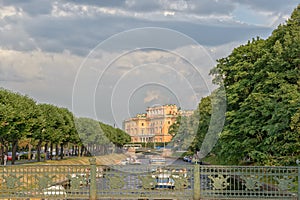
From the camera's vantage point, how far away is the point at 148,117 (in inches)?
1439

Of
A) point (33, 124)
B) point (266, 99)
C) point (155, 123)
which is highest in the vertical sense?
point (266, 99)

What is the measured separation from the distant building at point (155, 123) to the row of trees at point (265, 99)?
4837 mm

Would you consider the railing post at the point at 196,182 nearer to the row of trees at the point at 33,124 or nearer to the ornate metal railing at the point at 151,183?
the ornate metal railing at the point at 151,183

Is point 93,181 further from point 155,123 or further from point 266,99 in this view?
point 155,123

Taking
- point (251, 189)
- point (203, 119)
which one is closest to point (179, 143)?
point (203, 119)

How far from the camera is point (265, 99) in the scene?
2980 centimetres

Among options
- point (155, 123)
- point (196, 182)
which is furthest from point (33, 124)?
point (196, 182)

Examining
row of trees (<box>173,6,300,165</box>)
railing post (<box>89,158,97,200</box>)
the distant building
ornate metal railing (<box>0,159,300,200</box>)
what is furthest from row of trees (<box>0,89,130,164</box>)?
railing post (<box>89,158,97,200</box>)

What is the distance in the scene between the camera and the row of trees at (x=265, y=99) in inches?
1067

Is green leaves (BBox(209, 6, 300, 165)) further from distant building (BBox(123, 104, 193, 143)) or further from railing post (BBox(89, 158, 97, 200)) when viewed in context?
railing post (BBox(89, 158, 97, 200))

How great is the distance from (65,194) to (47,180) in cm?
72

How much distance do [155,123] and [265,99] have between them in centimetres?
1195

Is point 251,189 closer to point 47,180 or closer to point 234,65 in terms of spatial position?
point 47,180

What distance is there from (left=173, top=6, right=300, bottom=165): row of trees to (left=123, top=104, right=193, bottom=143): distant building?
15.9 feet
